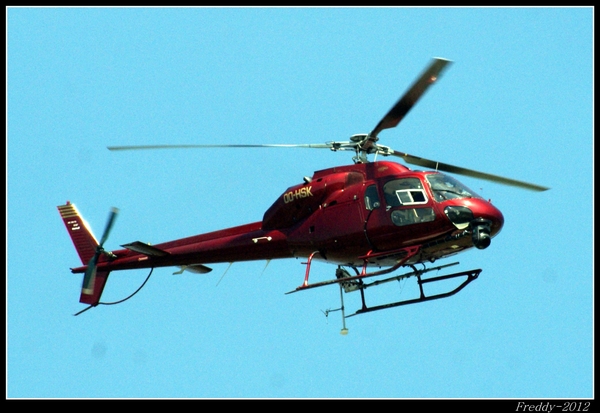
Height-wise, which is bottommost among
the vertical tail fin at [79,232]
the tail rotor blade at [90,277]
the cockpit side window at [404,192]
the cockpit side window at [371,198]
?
the tail rotor blade at [90,277]

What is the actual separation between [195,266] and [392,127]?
5.40 m

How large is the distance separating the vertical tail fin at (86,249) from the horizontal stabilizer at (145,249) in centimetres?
70

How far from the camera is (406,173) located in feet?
56.1

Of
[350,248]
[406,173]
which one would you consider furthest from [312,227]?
[406,173]

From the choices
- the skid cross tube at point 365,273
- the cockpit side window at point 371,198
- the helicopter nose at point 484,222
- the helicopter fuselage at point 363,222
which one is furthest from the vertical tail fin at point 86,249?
the helicopter nose at point 484,222

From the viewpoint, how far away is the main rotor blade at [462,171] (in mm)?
18172

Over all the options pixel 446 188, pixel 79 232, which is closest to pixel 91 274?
pixel 79 232

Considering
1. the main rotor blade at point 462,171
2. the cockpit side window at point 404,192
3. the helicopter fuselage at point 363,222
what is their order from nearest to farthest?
1. the helicopter fuselage at point 363,222
2. the cockpit side window at point 404,192
3. the main rotor blade at point 462,171

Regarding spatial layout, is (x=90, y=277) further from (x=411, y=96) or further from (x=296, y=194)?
(x=411, y=96)

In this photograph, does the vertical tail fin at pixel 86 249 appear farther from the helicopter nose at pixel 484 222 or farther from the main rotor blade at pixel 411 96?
the helicopter nose at pixel 484 222

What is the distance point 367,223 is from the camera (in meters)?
17.1
